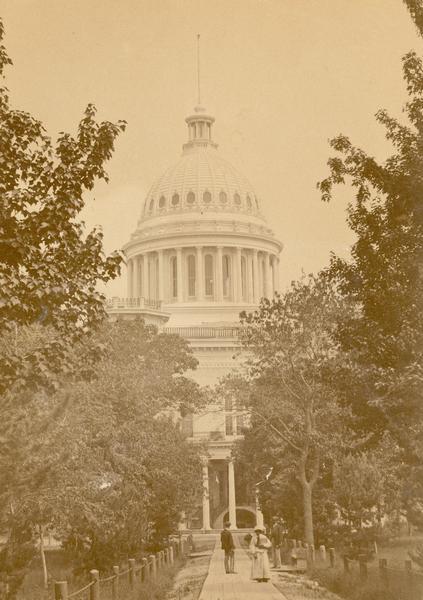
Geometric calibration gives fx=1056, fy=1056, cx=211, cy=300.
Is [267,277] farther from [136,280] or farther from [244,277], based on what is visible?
[136,280]

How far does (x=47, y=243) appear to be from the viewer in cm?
1485

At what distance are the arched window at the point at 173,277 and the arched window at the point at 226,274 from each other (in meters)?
4.98

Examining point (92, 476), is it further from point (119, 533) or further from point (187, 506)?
point (187, 506)

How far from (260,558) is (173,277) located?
84.2 meters

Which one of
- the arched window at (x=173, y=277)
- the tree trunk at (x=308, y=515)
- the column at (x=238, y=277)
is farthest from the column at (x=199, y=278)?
the tree trunk at (x=308, y=515)

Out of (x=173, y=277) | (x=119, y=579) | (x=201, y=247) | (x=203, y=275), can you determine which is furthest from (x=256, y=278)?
(x=119, y=579)

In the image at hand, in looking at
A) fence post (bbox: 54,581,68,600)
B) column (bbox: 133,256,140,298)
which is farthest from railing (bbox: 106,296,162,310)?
fence post (bbox: 54,581,68,600)

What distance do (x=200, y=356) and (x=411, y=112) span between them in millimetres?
73463

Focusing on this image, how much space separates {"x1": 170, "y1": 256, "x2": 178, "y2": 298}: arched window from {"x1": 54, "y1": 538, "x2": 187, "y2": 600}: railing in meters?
69.6

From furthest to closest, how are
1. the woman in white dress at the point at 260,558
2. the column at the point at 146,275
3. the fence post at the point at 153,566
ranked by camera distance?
the column at the point at 146,275 → the fence post at the point at 153,566 → the woman in white dress at the point at 260,558

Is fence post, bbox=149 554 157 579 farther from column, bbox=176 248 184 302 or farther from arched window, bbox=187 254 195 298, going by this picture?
arched window, bbox=187 254 195 298

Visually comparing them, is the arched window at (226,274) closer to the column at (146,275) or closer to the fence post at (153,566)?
the column at (146,275)

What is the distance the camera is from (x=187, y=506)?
49125mm

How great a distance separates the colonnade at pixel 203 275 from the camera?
109 m
